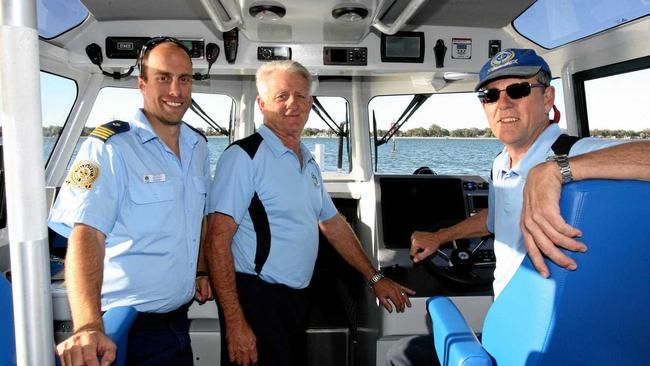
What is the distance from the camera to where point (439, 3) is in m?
2.51

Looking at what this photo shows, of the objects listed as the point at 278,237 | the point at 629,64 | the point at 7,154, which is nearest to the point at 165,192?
the point at 278,237

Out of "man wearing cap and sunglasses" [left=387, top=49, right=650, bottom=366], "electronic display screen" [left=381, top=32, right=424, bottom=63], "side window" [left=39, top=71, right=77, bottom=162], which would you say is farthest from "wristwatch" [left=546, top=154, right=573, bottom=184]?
"side window" [left=39, top=71, right=77, bottom=162]

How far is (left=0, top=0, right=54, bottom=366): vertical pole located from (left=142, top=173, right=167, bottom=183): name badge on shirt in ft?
2.89

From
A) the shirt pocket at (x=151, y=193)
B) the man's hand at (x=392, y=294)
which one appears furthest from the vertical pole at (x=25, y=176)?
the man's hand at (x=392, y=294)

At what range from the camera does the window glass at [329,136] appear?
382 centimetres

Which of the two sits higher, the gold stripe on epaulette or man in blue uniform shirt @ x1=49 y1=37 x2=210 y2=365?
the gold stripe on epaulette

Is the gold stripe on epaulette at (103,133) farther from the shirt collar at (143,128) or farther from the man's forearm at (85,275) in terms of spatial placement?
the man's forearm at (85,275)

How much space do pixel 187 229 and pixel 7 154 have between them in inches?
40.4

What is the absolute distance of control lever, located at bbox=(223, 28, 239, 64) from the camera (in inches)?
106

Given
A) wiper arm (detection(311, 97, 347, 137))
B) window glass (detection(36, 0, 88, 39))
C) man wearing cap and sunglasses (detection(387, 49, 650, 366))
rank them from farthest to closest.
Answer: wiper arm (detection(311, 97, 347, 137)), window glass (detection(36, 0, 88, 39)), man wearing cap and sunglasses (detection(387, 49, 650, 366))

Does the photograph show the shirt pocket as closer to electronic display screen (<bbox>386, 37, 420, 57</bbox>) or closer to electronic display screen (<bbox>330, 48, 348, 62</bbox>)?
electronic display screen (<bbox>330, 48, 348, 62</bbox>)

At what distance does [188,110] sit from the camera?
10.5ft

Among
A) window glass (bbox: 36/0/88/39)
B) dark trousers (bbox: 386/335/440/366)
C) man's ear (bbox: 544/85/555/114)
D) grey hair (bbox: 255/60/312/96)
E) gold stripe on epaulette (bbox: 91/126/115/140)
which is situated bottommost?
dark trousers (bbox: 386/335/440/366)

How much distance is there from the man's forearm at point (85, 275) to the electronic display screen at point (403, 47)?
1989mm
